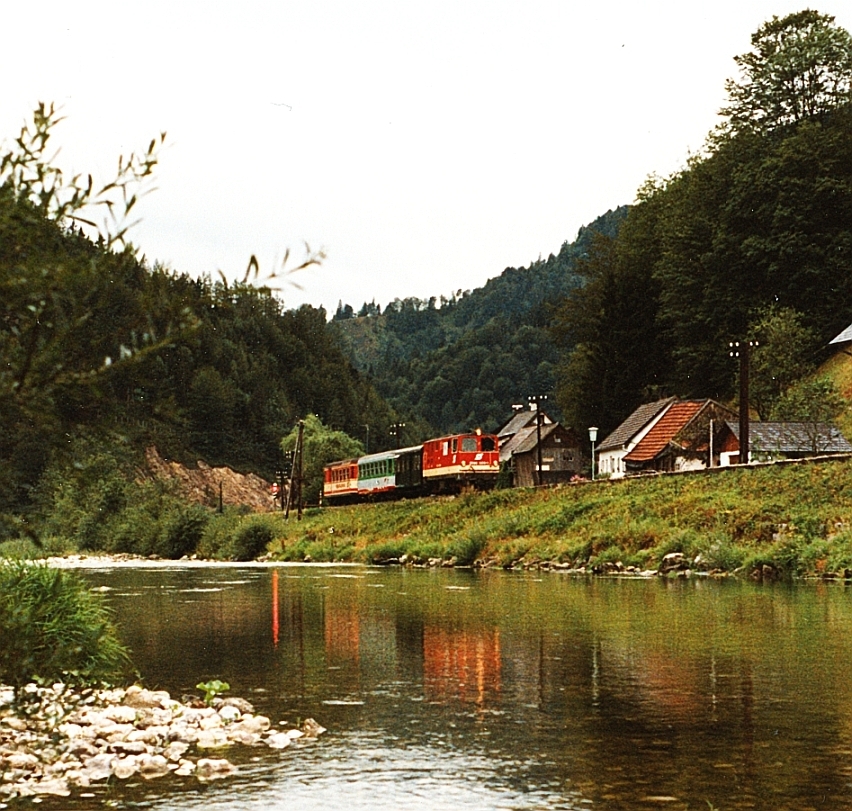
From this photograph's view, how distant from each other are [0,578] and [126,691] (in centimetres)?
252

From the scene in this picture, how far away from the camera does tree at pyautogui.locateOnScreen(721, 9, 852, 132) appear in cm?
8681

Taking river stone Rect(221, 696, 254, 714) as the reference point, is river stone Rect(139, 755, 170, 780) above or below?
below

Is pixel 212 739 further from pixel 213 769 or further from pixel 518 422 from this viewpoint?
pixel 518 422

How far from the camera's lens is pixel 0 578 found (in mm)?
15625

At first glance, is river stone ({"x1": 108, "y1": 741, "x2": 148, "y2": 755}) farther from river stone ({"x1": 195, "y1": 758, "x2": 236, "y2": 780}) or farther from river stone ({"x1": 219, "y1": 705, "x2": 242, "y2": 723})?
river stone ({"x1": 219, "y1": 705, "x2": 242, "y2": 723})

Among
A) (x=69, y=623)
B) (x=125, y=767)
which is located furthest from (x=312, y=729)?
(x=69, y=623)

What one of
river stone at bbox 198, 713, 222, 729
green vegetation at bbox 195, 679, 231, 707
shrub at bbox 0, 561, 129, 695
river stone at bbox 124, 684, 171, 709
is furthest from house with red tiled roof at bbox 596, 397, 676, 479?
river stone at bbox 198, 713, 222, 729

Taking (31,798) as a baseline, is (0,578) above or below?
above

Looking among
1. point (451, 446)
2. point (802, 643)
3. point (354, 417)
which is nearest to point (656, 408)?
point (451, 446)

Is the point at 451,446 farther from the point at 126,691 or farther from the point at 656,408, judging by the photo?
the point at 126,691

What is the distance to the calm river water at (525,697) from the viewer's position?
1009 centimetres

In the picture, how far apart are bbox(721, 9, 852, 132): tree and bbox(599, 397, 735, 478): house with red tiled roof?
19.9m

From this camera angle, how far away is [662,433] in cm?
8038

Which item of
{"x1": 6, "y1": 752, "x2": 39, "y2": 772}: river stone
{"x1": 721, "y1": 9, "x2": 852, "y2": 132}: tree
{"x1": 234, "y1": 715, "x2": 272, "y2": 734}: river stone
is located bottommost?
{"x1": 234, "y1": 715, "x2": 272, "y2": 734}: river stone
